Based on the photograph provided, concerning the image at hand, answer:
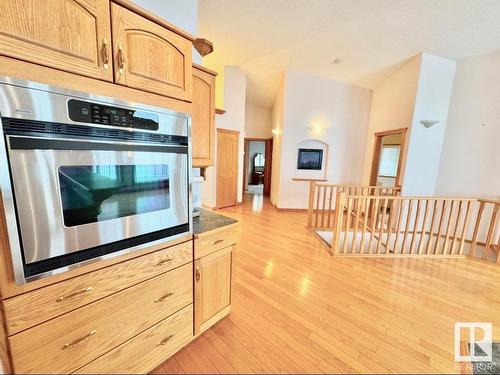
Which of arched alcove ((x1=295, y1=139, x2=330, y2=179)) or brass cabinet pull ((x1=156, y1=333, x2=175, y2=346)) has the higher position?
arched alcove ((x1=295, y1=139, x2=330, y2=179))

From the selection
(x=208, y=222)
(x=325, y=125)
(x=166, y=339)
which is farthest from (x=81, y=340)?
(x=325, y=125)

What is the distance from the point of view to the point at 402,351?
1.51m

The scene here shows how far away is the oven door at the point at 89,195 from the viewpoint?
76 centimetres

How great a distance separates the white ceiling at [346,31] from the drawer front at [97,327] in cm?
323

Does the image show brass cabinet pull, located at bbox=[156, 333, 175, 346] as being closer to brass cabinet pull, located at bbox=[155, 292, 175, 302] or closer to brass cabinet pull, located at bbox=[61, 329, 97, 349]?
brass cabinet pull, located at bbox=[155, 292, 175, 302]

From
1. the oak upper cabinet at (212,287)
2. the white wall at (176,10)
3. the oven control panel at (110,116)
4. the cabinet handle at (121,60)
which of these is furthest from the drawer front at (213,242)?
the white wall at (176,10)

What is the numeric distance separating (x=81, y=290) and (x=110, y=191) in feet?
1.51

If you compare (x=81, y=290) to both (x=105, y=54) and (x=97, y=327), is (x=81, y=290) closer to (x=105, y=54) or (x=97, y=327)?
(x=97, y=327)

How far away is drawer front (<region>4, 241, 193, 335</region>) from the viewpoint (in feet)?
2.57

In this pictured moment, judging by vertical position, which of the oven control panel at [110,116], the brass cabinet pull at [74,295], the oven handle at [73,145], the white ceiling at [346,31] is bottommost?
the brass cabinet pull at [74,295]

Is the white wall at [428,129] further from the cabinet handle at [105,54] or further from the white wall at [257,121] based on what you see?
the cabinet handle at [105,54]

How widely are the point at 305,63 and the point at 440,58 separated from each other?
8.00 feet

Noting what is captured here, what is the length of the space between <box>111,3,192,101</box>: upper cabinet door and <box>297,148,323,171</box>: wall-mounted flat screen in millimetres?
4315

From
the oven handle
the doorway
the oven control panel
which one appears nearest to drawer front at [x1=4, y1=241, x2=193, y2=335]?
Answer: the oven handle
